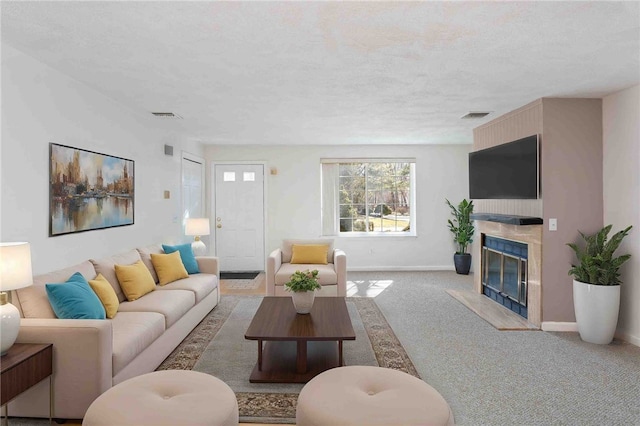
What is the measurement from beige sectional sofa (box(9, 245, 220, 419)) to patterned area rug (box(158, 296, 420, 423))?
0.58ft

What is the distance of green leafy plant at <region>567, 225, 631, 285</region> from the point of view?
346 centimetres

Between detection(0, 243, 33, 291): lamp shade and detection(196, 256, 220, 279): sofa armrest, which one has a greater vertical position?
detection(0, 243, 33, 291): lamp shade

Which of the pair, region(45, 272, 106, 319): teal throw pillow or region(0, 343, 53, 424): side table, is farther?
region(45, 272, 106, 319): teal throw pillow

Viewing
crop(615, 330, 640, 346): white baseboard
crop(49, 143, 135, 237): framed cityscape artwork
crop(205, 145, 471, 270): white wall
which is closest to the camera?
crop(49, 143, 135, 237): framed cityscape artwork

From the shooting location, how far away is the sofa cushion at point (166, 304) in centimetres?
320

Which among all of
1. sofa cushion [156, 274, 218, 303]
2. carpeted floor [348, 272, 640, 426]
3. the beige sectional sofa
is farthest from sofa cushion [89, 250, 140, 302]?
carpeted floor [348, 272, 640, 426]

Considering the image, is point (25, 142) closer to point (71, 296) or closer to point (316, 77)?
point (71, 296)

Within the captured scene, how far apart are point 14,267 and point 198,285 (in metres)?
2.03

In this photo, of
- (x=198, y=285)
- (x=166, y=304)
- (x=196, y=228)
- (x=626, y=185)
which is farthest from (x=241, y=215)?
→ (x=626, y=185)

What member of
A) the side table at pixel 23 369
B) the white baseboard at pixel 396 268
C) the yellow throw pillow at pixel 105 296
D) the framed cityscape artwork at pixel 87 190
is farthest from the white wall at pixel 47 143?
the white baseboard at pixel 396 268

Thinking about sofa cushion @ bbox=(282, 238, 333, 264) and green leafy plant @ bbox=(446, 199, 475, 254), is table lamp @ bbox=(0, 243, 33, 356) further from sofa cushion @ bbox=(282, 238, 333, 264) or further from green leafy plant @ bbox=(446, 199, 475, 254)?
green leafy plant @ bbox=(446, 199, 475, 254)

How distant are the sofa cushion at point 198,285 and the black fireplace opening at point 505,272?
11.8ft

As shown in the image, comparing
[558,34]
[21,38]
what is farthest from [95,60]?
[558,34]

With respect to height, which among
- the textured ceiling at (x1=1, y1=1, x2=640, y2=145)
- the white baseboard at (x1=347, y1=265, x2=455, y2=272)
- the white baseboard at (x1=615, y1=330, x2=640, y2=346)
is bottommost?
the white baseboard at (x1=615, y1=330, x2=640, y2=346)
